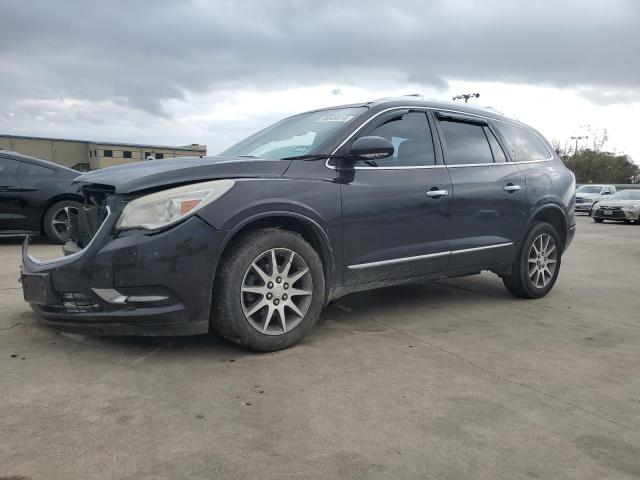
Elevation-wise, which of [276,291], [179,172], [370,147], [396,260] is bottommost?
[276,291]

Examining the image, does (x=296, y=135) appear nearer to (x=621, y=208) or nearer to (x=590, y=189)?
(x=621, y=208)

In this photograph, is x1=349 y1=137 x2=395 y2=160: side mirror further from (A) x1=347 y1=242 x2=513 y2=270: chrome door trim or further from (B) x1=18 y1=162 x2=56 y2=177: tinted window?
(B) x1=18 y1=162 x2=56 y2=177: tinted window

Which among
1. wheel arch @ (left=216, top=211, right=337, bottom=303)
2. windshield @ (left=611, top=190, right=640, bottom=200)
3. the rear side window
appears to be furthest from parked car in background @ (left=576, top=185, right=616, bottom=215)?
wheel arch @ (left=216, top=211, right=337, bottom=303)

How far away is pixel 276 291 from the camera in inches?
139

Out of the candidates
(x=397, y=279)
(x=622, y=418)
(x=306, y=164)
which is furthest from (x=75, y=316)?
(x=622, y=418)

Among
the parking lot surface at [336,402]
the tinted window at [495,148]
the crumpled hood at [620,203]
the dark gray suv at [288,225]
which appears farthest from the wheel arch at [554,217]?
the crumpled hood at [620,203]

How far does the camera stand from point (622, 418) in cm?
280

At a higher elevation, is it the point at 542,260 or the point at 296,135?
the point at 296,135

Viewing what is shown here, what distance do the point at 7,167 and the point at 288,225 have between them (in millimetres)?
6416

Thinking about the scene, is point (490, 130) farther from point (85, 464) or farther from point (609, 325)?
point (85, 464)

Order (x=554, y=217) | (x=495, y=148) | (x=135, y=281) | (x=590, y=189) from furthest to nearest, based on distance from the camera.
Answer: (x=590, y=189) → (x=554, y=217) → (x=495, y=148) → (x=135, y=281)

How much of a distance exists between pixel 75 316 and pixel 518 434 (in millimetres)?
2548

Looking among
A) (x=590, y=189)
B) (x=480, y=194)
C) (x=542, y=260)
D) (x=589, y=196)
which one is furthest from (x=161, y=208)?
(x=590, y=189)

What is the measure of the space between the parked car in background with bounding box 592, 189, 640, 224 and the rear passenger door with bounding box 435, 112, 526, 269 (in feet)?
59.0
